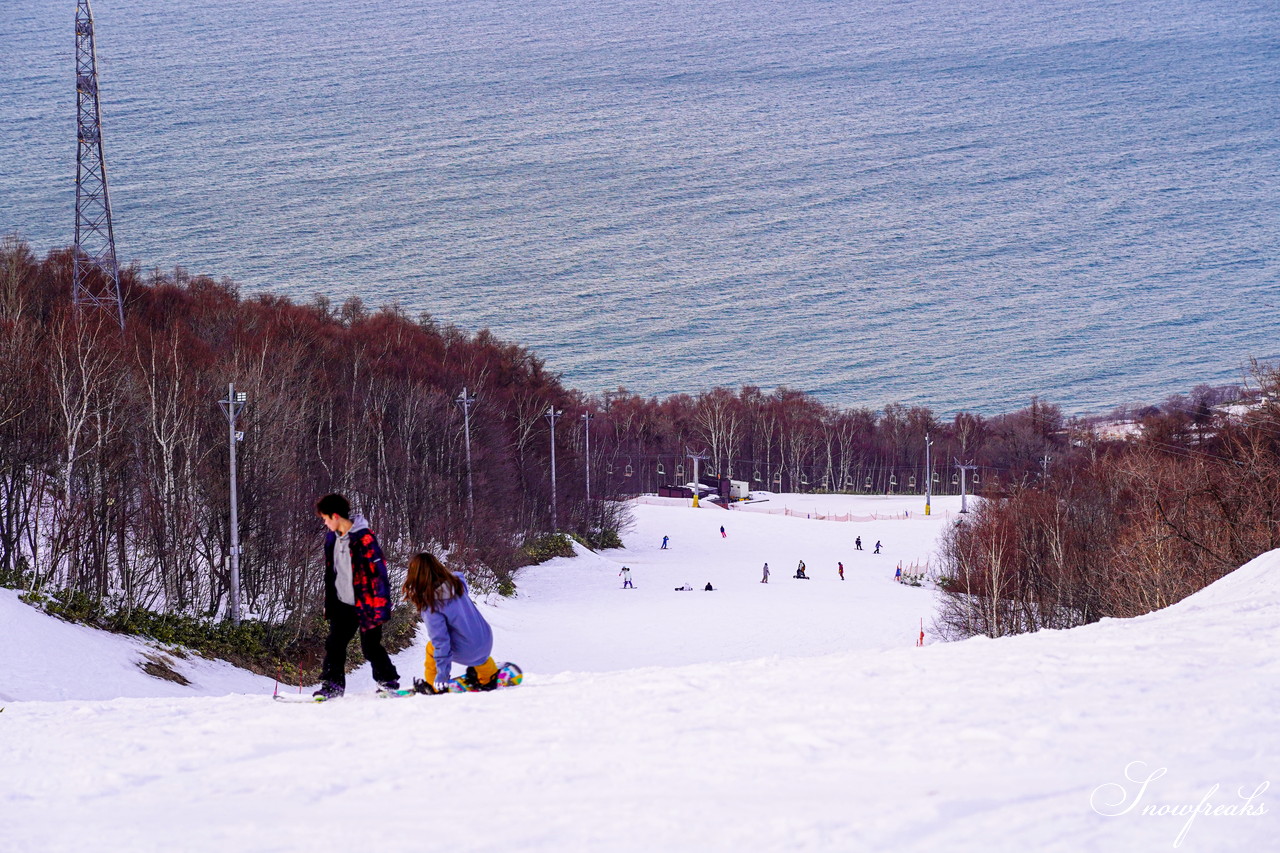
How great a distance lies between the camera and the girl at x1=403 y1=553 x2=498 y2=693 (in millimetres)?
9906

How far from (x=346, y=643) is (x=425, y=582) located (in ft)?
4.56

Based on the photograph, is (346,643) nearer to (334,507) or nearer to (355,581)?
(355,581)

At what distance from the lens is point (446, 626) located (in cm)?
1022

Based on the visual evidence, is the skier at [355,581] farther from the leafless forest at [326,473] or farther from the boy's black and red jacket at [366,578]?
the leafless forest at [326,473]

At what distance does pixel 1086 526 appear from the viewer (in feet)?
155

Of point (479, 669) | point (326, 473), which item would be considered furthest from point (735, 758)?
point (326, 473)

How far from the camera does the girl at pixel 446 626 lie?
9906 millimetres

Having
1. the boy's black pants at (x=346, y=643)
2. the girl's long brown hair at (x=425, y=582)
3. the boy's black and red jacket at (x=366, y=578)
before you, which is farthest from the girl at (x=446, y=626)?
the boy's black and red jacket at (x=366, y=578)

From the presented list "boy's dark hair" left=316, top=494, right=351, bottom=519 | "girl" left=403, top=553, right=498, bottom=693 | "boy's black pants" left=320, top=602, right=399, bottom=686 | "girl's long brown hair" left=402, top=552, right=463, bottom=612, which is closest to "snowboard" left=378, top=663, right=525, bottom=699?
"girl" left=403, top=553, right=498, bottom=693

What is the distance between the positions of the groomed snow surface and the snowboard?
0.16m

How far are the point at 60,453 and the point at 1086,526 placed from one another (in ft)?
124

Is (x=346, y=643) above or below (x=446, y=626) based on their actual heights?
below

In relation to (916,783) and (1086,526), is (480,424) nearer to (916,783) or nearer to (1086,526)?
(1086,526)

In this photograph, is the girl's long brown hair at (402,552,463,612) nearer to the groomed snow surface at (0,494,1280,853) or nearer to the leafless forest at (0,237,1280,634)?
the groomed snow surface at (0,494,1280,853)
